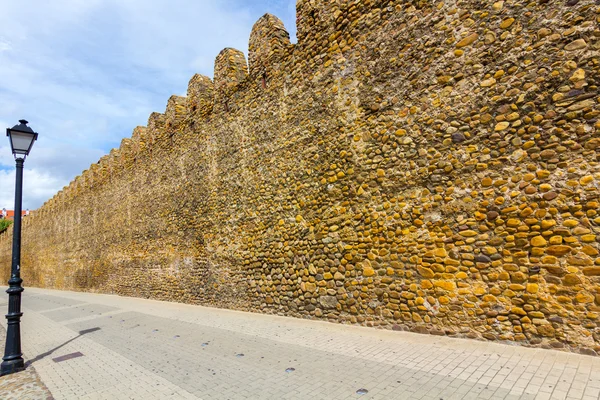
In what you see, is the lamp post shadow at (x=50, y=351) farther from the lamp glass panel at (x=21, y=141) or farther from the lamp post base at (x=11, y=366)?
the lamp glass panel at (x=21, y=141)

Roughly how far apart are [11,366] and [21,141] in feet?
11.3

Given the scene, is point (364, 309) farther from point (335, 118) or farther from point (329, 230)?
point (335, 118)

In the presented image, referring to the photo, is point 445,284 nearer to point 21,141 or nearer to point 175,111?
point 21,141

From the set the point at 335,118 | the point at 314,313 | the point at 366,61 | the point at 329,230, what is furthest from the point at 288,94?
the point at 314,313

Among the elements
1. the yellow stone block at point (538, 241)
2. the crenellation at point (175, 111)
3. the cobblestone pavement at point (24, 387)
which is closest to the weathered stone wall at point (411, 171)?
the yellow stone block at point (538, 241)

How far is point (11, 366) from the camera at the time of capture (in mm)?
5305

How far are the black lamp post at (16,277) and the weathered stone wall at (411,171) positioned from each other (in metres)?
4.49

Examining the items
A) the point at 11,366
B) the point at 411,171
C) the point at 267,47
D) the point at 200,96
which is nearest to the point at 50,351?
the point at 11,366

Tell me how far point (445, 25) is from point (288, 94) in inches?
147

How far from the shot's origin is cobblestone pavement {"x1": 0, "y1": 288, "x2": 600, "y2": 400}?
3549 millimetres

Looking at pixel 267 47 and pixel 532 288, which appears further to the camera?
pixel 267 47

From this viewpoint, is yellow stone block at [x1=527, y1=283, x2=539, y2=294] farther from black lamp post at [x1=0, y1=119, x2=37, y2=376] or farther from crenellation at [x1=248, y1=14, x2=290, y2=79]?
black lamp post at [x1=0, y1=119, x2=37, y2=376]

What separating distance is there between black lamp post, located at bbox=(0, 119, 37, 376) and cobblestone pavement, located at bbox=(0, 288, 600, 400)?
0.36 metres

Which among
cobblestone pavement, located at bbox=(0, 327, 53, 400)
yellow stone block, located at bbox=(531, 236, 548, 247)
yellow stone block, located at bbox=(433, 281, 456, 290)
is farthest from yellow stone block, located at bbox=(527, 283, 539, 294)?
cobblestone pavement, located at bbox=(0, 327, 53, 400)
